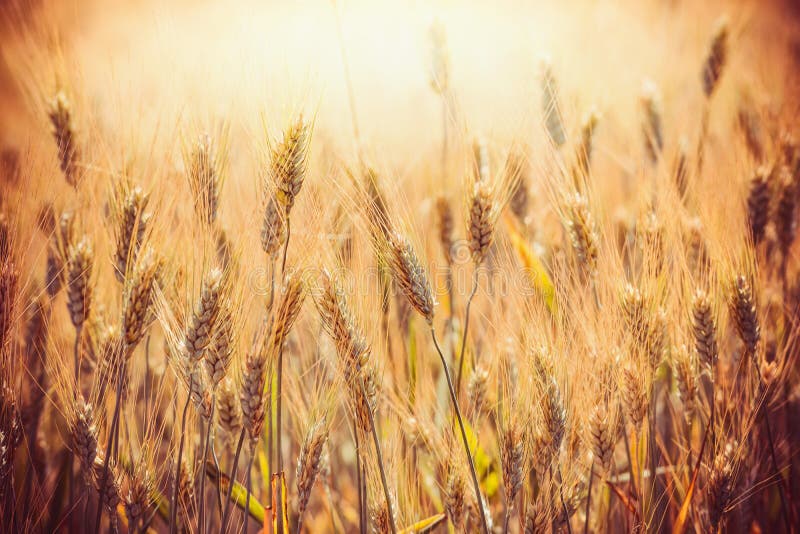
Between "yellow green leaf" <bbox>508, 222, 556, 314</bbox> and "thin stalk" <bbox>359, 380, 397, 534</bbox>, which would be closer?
"thin stalk" <bbox>359, 380, 397, 534</bbox>

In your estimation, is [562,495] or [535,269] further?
[535,269]

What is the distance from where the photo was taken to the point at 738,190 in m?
1.29

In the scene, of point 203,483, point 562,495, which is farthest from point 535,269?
point 203,483

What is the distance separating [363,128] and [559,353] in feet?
2.44

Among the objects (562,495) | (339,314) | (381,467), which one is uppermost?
(339,314)

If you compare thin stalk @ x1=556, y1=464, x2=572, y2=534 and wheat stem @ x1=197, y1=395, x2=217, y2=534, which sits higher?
wheat stem @ x1=197, y1=395, x2=217, y2=534

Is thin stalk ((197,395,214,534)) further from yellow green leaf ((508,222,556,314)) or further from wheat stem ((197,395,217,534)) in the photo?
yellow green leaf ((508,222,556,314))

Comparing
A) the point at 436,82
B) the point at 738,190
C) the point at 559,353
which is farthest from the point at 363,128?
the point at 738,190

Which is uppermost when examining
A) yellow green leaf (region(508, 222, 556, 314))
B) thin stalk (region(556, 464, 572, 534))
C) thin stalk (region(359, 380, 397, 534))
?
yellow green leaf (region(508, 222, 556, 314))

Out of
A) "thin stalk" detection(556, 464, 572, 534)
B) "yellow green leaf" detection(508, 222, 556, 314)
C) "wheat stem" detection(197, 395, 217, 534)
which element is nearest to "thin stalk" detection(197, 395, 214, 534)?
"wheat stem" detection(197, 395, 217, 534)

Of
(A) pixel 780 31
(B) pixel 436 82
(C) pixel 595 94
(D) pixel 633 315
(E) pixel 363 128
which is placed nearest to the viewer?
(D) pixel 633 315

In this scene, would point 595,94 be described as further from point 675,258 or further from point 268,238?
point 268,238

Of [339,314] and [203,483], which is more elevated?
[339,314]

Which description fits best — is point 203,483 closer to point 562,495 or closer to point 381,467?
point 381,467
